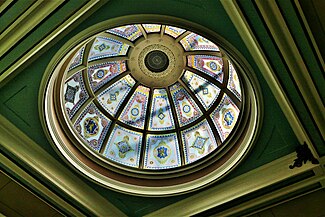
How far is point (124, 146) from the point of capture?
900 cm

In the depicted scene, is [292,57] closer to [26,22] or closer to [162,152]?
[26,22]

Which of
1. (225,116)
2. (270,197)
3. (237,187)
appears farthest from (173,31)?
(270,197)

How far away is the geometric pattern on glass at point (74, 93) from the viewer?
8.09 metres

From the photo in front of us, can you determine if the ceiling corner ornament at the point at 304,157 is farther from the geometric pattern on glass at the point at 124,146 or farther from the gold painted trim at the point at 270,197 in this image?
the geometric pattern on glass at the point at 124,146

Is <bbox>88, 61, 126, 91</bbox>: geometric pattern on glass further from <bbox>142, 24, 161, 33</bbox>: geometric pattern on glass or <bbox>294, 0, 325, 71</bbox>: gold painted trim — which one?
<bbox>294, 0, 325, 71</bbox>: gold painted trim

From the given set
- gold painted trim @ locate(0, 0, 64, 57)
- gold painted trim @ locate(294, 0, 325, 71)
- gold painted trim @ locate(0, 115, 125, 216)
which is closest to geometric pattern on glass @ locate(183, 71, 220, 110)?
gold painted trim @ locate(0, 115, 125, 216)

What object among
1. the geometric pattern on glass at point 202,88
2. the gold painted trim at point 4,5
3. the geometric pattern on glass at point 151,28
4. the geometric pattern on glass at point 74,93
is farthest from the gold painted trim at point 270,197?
the gold painted trim at point 4,5

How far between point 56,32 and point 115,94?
4.46 metres

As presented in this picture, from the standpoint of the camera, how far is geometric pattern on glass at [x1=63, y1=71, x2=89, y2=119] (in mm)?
8091

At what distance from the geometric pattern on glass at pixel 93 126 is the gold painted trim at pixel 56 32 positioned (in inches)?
114

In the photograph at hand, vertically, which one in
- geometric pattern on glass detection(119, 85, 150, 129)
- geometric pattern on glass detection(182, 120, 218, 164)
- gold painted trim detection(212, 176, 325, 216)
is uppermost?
geometric pattern on glass detection(119, 85, 150, 129)

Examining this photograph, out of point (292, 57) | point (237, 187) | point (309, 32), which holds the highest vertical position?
point (309, 32)

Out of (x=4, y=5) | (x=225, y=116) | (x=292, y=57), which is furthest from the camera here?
(x=225, y=116)

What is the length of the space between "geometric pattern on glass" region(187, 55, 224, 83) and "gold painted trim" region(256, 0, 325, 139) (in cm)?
348
